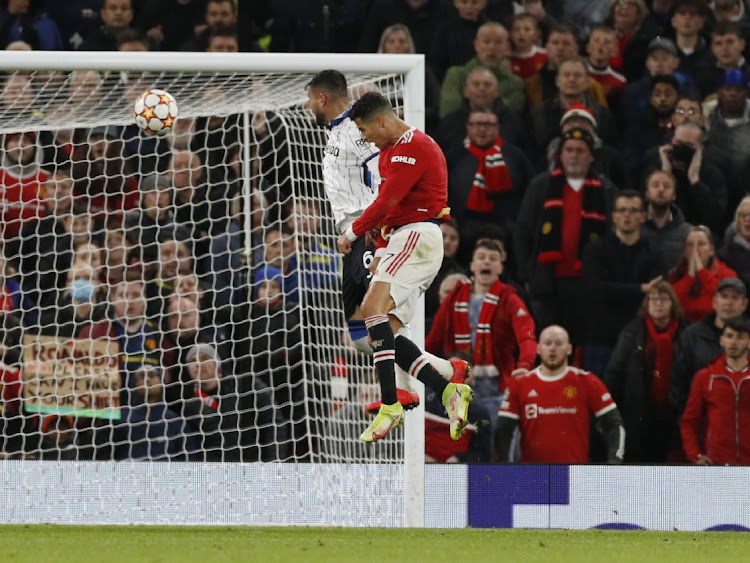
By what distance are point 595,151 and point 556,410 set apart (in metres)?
2.73

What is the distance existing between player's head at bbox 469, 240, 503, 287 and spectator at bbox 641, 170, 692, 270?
143cm

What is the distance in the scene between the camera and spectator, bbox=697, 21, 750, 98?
42.2 ft

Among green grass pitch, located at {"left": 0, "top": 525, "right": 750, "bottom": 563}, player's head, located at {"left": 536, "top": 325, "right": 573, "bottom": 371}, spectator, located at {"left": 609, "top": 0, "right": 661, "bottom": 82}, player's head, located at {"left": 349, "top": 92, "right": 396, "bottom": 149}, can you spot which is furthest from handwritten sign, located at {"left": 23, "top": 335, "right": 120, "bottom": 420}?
spectator, located at {"left": 609, "top": 0, "right": 661, "bottom": 82}

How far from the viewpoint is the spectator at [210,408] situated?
415 inches

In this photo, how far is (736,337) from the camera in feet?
35.5

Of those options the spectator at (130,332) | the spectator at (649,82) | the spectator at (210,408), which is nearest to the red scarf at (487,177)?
the spectator at (649,82)

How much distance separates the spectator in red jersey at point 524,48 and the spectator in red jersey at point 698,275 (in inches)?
96.1

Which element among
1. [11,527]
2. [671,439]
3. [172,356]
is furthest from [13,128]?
[671,439]

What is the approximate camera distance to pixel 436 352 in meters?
11.5

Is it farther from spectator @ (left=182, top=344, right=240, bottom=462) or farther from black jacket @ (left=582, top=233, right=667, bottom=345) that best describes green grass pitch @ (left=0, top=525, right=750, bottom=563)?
black jacket @ (left=582, top=233, right=667, bottom=345)

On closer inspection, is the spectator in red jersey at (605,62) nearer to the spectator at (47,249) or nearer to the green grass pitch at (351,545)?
the spectator at (47,249)

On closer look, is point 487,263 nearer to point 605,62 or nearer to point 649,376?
point 649,376

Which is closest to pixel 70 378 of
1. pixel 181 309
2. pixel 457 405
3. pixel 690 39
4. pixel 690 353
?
pixel 181 309

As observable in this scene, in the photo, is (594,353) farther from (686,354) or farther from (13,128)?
(13,128)
